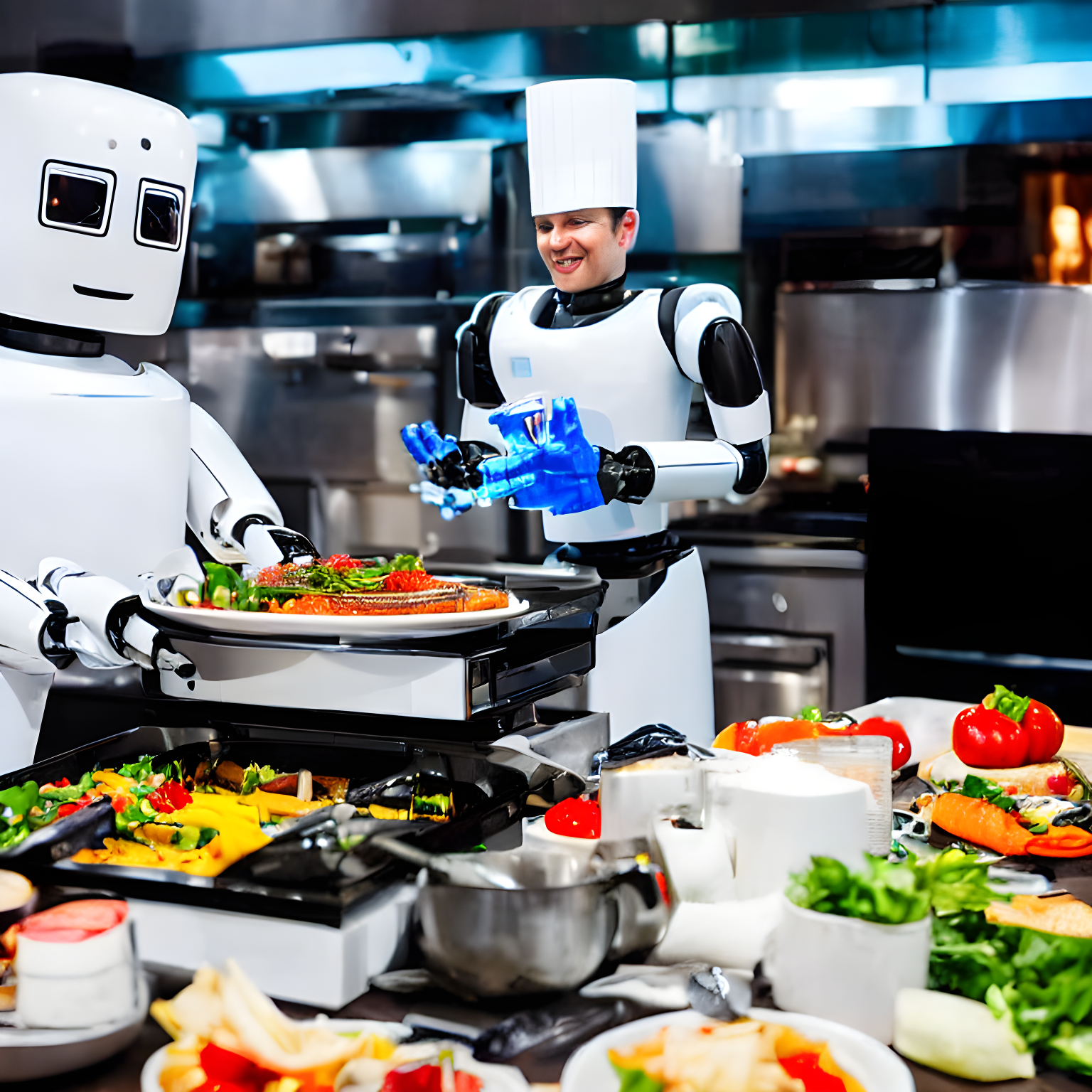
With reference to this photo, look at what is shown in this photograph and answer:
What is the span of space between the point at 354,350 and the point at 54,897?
3239mm

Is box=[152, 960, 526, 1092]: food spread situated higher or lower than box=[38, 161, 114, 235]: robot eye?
lower

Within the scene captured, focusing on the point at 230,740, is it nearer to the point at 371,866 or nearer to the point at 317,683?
the point at 317,683

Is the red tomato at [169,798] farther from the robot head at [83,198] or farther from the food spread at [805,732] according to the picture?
the robot head at [83,198]

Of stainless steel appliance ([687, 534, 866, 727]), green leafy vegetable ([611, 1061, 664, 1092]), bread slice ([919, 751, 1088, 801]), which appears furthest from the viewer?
stainless steel appliance ([687, 534, 866, 727])

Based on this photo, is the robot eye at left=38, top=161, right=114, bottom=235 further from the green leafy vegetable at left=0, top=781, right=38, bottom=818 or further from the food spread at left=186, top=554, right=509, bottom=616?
the green leafy vegetable at left=0, top=781, right=38, bottom=818

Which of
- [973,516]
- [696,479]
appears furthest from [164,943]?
[973,516]

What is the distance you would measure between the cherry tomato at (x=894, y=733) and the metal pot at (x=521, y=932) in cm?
80

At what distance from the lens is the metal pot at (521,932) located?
1019 millimetres

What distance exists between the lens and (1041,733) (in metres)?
1.77

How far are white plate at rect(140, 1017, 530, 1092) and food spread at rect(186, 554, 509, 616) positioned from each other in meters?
0.59

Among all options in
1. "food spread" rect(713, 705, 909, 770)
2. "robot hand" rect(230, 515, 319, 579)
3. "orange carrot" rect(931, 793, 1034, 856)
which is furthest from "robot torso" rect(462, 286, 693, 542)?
"orange carrot" rect(931, 793, 1034, 856)

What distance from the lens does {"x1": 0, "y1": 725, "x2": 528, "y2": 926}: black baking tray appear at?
1.06 m

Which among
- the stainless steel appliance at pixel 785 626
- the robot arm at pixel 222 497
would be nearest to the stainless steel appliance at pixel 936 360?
the stainless steel appliance at pixel 785 626

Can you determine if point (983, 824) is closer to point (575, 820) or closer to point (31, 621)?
point (575, 820)
